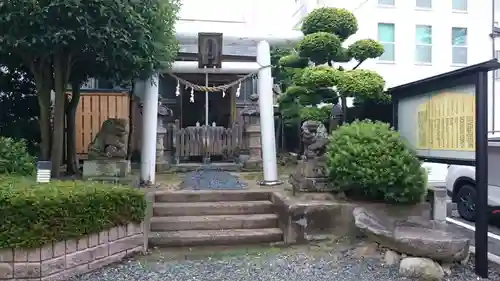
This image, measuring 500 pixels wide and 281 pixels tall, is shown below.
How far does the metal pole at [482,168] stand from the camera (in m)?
4.43

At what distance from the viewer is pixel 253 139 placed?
11305 millimetres

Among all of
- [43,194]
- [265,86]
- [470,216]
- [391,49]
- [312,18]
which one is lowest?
[470,216]

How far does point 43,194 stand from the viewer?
4305 mm

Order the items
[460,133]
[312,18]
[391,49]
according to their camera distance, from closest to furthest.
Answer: [460,133]
[312,18]
[391,49]

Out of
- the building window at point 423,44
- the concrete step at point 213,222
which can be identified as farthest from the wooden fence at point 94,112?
the building window at point 423,44

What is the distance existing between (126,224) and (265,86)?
4.18 m

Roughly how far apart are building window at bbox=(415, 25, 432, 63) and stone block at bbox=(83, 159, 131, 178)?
14391 mm

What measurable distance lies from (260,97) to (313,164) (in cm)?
249

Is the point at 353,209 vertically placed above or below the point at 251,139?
below

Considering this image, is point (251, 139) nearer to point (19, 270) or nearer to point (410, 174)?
point (410, 174)

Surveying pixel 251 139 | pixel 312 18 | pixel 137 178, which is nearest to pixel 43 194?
pixel 137 178

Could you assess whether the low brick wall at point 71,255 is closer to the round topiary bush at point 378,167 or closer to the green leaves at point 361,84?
the round topiary bush at point 378,167

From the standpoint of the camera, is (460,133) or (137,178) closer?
(460,133)

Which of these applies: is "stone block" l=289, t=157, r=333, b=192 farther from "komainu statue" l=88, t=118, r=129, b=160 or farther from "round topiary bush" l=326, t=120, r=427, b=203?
"komainu statue" l=88, t=118, r=129, b=160
